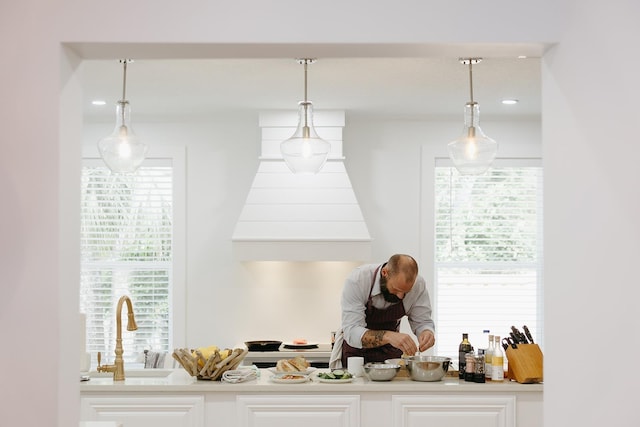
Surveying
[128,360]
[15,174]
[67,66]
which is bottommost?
[128,360]

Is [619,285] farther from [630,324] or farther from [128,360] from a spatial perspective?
[128,360]

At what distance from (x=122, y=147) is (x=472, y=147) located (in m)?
1.91

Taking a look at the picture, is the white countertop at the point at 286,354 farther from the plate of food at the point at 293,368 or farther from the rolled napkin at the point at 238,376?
the rolled napkin at the point at 238,376

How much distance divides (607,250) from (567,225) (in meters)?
0.15

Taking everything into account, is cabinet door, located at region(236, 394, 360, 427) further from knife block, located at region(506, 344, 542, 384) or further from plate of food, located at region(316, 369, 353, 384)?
knife block, located at region(506, 344, 542, 384)

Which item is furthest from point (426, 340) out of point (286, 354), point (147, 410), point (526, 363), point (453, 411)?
point (286, 354)

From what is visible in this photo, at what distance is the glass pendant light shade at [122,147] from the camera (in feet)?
14.8

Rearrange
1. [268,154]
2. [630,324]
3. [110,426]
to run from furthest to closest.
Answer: [268,154] < [110,426] < [630,324]

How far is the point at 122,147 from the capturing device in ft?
14.8

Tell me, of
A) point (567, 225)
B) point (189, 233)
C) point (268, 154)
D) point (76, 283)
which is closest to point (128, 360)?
point (189, 233)

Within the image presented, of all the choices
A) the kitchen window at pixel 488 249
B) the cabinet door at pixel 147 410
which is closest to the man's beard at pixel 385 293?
the cabinet door at pixel 147 410

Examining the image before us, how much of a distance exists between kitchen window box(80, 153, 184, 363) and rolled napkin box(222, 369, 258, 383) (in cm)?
239

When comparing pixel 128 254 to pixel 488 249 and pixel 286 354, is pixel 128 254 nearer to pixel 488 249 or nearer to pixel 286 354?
pixel 286 354

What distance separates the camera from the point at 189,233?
6.70 metres
